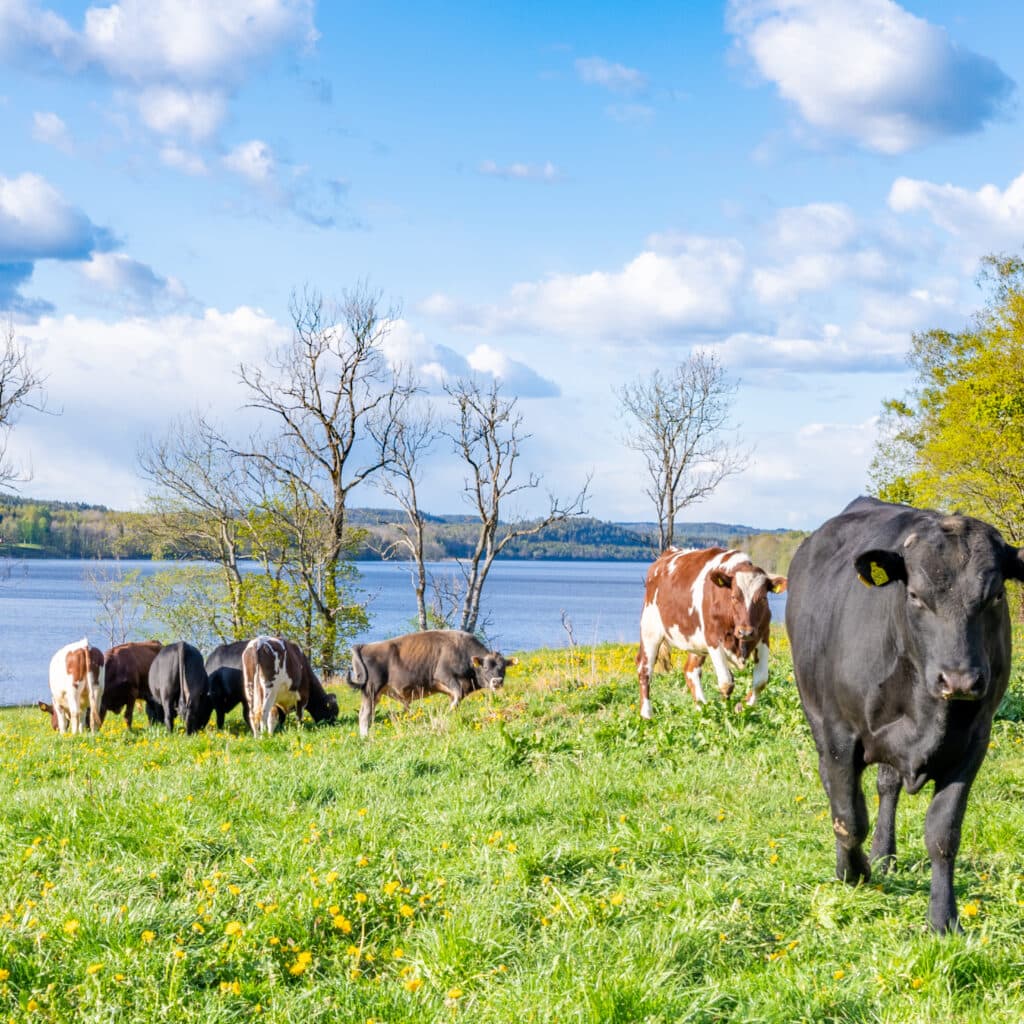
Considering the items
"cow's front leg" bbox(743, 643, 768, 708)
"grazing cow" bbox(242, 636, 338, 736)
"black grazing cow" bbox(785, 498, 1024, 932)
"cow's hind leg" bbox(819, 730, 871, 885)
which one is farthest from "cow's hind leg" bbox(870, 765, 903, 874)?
"grazing cow" bbox(242, 636, 338, 736)

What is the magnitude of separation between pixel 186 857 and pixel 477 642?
38.9 feet

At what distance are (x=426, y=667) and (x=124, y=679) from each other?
754cm

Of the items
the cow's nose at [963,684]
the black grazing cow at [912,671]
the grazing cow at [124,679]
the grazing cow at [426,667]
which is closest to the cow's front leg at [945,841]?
the black grazing cow at [912,671]

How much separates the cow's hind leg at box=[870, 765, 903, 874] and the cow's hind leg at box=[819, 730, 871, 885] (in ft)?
1.75

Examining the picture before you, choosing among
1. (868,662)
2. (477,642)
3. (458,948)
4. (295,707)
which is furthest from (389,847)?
(295,707)

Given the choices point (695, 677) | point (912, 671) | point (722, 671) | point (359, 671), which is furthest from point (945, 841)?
point (359, 671)

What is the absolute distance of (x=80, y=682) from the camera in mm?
20594

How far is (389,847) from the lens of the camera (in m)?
6.46

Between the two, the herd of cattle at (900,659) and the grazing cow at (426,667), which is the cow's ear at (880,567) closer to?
the herd of cattle at (900,659)

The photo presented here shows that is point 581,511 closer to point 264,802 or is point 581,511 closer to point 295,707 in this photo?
point 295,707

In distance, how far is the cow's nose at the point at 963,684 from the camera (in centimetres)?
486

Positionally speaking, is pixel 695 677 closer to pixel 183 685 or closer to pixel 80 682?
pixel 183 685

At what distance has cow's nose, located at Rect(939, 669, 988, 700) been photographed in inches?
191

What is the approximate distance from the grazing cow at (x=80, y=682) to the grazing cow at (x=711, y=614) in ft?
38.0
